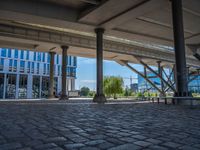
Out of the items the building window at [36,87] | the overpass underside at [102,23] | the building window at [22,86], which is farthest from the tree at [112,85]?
the building window at [22,86]

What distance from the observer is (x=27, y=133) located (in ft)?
11.8

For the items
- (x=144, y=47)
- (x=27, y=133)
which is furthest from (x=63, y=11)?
(x=144, y=47)

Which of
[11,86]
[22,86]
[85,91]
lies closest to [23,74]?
[22,86]

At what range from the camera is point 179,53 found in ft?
40.4

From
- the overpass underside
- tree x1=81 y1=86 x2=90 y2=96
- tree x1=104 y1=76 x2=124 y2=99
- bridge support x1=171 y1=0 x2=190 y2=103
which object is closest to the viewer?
bridge support x1=171 y1=0 x2=190 y2=103

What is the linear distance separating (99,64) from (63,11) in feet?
18.4

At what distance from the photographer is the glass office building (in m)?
37.3

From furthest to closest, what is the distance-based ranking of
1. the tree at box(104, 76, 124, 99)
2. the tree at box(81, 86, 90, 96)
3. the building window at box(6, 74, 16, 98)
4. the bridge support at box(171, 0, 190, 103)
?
1. the tree at box(81, 86, 90, 96)
2. the building window at box(6, 74, 16, 98)
3. the tree at box(104, 76, 124, 99)
4. the bridge support at box(171, 0, 190, 103)

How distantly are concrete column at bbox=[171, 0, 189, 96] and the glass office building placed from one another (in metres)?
33.7

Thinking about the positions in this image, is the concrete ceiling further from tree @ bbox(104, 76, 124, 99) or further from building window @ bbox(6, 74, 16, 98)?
building window @ bbox(6, 74, 16, 98)

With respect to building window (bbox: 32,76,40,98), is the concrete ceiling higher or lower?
higher

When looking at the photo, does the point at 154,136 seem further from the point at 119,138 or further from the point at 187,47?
the point at 187,47

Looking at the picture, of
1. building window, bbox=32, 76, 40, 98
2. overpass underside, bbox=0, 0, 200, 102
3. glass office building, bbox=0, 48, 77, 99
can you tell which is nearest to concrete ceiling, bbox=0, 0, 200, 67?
overpass underside, bbox=0, 0, 200, 102

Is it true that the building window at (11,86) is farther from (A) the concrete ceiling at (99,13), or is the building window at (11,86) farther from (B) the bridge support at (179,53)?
(B) the bridge support at (179,53)
